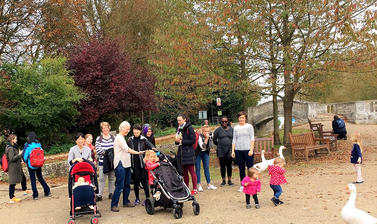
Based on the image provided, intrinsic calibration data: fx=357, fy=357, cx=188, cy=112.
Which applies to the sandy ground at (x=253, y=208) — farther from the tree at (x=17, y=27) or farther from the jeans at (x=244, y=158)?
the tree at (x=17, y=27)

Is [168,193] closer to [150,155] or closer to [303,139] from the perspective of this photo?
[150,155]

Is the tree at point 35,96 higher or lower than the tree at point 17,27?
lower

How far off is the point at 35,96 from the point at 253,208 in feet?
37.9

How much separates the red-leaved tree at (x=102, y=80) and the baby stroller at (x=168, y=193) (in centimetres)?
1120

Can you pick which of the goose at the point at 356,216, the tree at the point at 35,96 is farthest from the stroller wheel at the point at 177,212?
the tree at the point at 35,96

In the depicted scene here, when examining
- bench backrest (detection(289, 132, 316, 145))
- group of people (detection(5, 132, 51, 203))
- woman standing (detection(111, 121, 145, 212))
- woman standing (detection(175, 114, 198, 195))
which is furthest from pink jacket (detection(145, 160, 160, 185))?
bench backrest (detection(289, 132, 316, 145))

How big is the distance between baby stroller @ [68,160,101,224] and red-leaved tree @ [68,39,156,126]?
35.5 ft

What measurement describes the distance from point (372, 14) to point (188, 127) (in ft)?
23.1

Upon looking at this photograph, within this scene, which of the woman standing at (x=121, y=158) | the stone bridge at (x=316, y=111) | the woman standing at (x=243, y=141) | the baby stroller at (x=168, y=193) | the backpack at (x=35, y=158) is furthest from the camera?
the stone bridge at (x=316, y=111)

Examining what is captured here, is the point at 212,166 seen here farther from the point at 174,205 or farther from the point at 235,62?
the point at 174,205

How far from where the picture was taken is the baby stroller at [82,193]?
662 cm

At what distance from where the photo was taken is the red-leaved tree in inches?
720

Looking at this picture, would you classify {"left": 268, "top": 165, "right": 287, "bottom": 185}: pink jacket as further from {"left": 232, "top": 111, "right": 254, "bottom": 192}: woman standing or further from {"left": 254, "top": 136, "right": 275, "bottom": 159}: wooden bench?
{"left": 254, "top": 136, "right": 275, "bottom": 159}: wooden bench

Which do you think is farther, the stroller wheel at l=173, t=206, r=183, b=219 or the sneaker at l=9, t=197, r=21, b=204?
the sneaker at l=9, t=197, r=21, b=204
